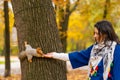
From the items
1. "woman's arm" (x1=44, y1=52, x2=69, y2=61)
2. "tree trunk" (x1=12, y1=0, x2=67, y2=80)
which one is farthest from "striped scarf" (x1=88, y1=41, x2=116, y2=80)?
"tree trunk" (x1=12, y1=0, x2=67, y2=80)

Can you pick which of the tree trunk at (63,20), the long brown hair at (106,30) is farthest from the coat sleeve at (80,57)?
the tree trunk at (63,20)

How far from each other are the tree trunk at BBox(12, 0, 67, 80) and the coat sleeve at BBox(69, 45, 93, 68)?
23 centimetres

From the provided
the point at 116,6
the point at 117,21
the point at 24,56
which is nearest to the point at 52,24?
the point at 24,56

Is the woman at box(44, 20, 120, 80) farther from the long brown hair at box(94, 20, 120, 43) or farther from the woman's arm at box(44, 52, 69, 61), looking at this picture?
the woman's arm at box(44, 52, 69, 61)

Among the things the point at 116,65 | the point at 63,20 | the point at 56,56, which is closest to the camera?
the point at 116,65

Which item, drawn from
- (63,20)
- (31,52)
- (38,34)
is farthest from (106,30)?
(63,20)

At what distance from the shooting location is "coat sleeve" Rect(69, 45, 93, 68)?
5.29 meters

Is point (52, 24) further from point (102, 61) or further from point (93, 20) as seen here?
point (93, 20)

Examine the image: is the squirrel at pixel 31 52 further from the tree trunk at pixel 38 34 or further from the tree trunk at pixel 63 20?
the tree trunk at pixel 63 20

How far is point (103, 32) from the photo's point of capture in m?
4.93

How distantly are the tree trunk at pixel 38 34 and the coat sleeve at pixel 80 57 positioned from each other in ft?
0.76

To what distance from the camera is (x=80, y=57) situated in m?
5.37

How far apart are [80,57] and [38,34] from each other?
2.33 ft

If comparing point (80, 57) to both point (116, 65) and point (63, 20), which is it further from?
point (63, 20)
